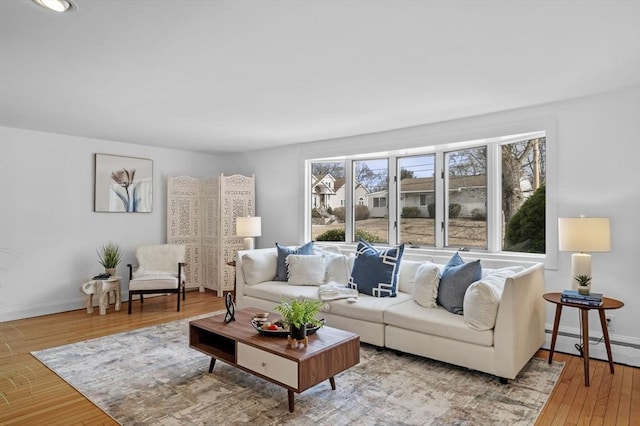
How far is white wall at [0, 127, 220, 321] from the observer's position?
4.60 m

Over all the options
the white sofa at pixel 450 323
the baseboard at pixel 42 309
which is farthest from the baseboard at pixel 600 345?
the baseboard at pixel 42 309

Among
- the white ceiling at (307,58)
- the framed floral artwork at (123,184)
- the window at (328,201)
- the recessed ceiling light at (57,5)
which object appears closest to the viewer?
the recessed ceiling light at (57,5)

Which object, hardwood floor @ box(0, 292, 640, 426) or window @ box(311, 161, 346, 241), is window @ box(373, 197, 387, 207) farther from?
hardwood floor @ box(0, 292, 640, 426)

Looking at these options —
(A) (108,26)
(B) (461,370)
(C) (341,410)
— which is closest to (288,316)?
(C) (341,410)

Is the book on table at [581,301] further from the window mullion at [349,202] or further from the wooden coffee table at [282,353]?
the window mullion at [349,202]

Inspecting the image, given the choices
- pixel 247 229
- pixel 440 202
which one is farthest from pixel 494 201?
pixel 247 229

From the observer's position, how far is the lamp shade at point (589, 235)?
298 cm

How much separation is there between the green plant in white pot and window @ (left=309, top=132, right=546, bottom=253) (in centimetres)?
305

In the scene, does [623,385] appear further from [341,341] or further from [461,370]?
[341,341]

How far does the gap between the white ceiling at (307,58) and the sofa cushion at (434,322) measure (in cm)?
190

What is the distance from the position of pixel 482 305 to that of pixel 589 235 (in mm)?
1051

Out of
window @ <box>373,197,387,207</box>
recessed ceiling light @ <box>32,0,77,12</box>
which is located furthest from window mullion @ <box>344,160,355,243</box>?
recessed ceiling light @ <box>32,0,77,12</box>

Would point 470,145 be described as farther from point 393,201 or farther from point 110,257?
point 110,257

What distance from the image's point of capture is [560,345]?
3.53 m
